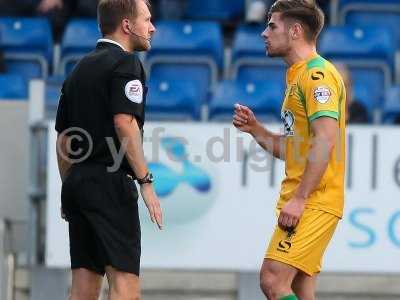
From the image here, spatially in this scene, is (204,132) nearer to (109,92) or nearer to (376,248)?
(376,248)

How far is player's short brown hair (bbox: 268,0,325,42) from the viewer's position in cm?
604

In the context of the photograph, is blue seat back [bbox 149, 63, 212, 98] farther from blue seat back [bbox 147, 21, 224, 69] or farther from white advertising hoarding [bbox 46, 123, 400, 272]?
white advertising hoarding [bbox 46, 123, 400, 272]

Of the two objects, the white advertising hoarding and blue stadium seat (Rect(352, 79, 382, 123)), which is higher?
blue stadium seat (Rect(352, 79, 382, 123))

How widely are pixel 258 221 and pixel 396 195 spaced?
913mm

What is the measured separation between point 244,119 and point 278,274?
83cm

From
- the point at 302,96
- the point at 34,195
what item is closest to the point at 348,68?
the point at 34,195

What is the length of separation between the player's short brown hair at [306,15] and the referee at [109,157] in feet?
2.14

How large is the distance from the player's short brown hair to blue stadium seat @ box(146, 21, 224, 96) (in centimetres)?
469

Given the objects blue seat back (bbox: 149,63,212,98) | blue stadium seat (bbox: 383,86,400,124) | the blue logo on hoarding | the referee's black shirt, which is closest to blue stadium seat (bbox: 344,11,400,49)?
blue stadium seat (bbox: 383,86,400,124)

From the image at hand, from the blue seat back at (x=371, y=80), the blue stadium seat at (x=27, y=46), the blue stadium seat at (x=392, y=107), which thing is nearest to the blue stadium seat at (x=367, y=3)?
the blue seat back at (x=371, y=80)

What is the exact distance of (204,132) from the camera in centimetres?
854

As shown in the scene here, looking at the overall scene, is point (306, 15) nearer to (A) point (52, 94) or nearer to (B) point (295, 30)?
(B) point (295, 30)

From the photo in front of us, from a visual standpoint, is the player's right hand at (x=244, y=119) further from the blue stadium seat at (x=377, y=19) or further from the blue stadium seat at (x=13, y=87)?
the blue stadium seat at (x=377, y=19)

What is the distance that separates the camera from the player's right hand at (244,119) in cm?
631
